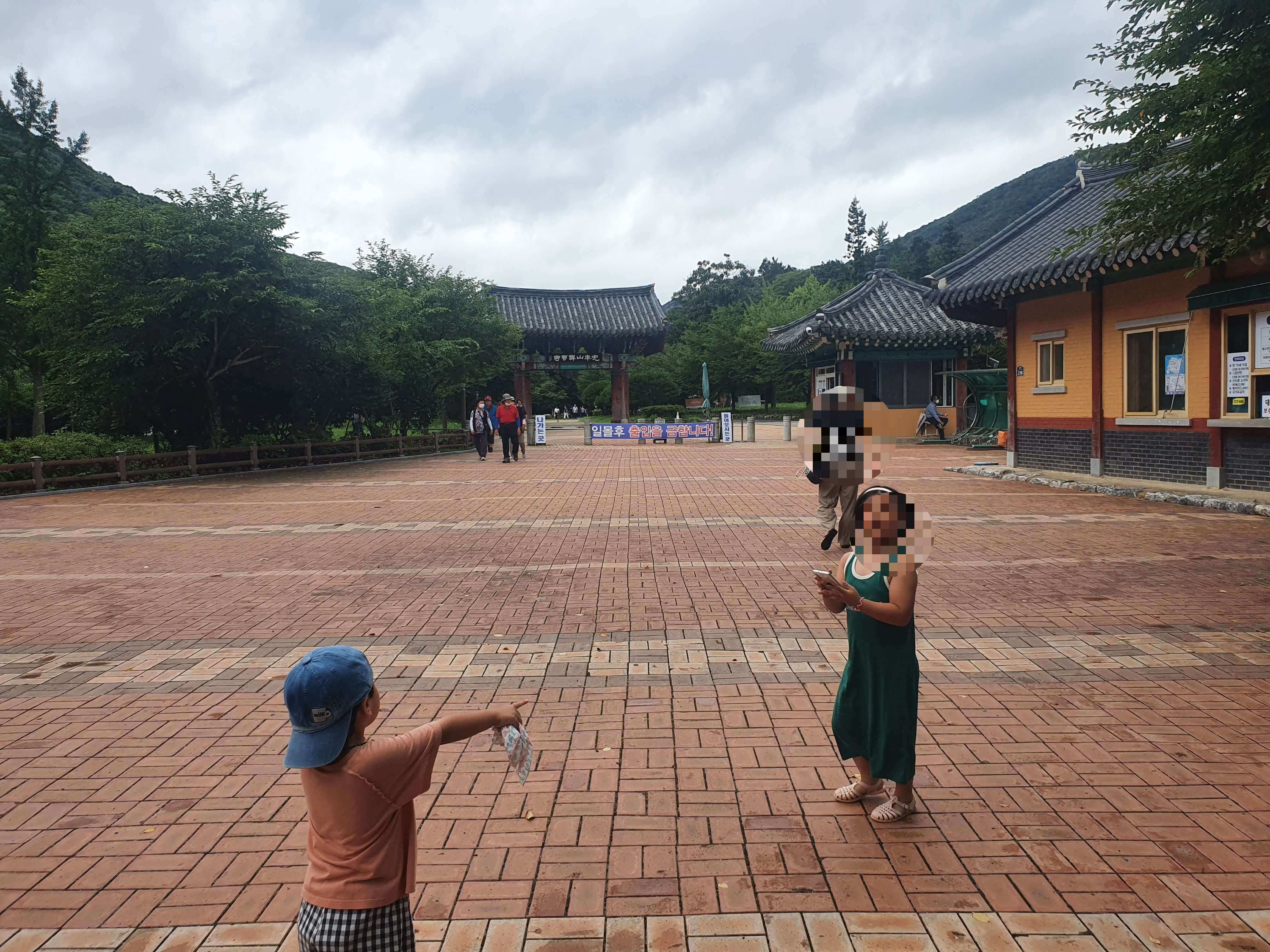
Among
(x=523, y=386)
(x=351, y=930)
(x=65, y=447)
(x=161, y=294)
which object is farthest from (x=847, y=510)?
(x=523, y=386)

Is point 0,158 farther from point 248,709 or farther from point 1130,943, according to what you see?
point 1130,943

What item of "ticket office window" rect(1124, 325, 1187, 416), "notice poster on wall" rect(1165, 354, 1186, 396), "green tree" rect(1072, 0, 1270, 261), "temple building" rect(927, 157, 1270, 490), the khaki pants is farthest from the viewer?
"ticket office window" rect(1124, 325, 1187, 416)

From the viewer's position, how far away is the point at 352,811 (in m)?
2.21

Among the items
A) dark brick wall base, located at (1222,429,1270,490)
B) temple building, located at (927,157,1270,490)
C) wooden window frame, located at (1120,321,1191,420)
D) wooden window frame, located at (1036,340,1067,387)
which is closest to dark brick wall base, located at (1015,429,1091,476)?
temple building, located at (927,157,1270,490)

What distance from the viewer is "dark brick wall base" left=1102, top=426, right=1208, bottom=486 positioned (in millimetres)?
13289

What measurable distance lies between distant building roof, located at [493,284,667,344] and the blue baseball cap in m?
39.1

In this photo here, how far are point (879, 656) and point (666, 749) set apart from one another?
4.40 ft

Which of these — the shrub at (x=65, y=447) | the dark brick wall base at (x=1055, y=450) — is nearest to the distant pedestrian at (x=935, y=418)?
the dark brick wall base at (x=1055, y=450)

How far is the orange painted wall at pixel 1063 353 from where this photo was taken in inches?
623

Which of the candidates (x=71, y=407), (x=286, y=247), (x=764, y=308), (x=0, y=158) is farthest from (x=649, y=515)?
(x=764, y=308)

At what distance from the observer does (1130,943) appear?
2.71 m

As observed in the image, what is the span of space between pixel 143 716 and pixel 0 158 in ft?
91.3

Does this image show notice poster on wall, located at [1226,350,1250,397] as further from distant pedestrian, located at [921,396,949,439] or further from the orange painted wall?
distant pedestrian, located at [921,396,949,439]

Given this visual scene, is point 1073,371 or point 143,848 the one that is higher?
point 1073,371
